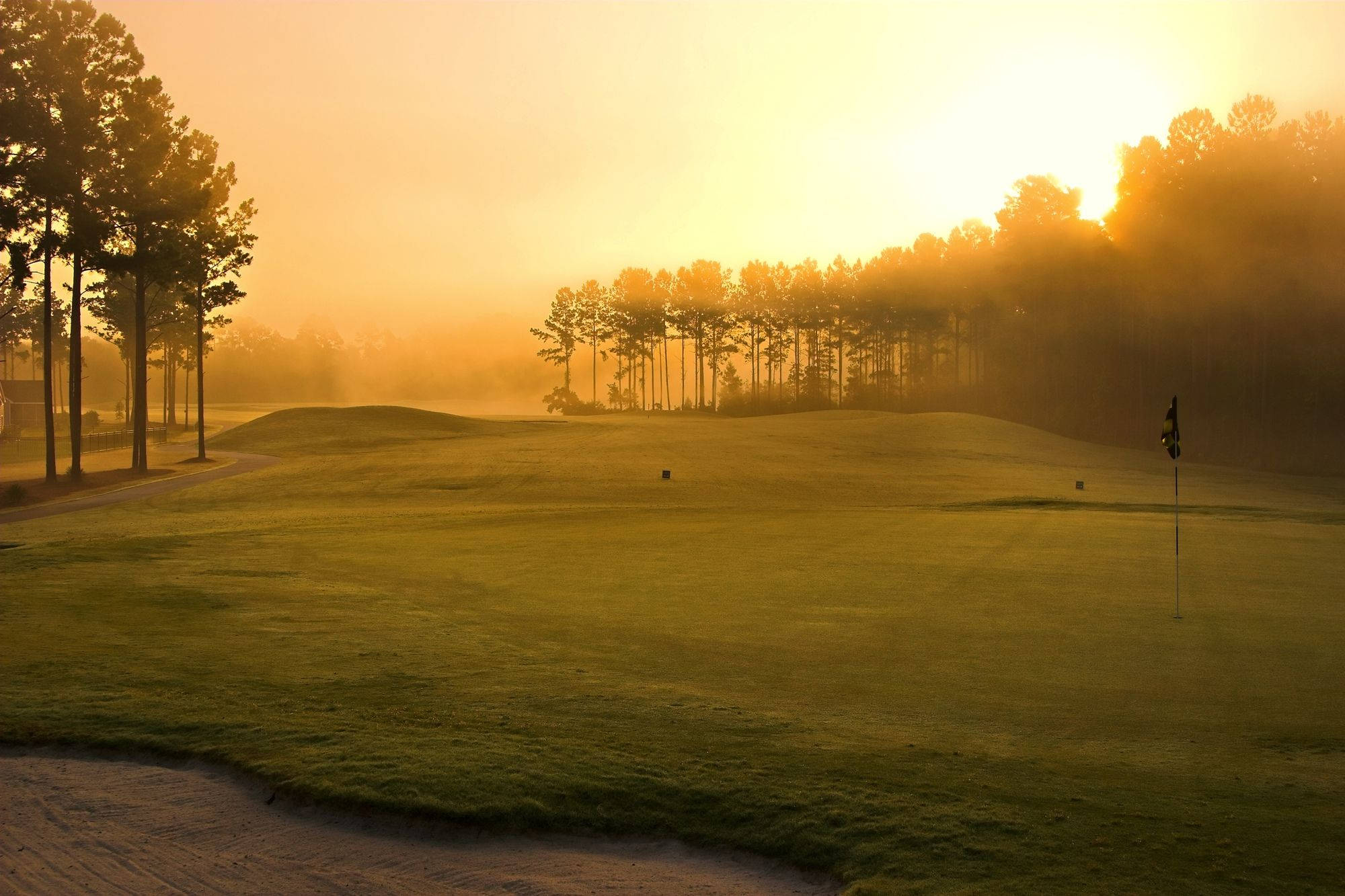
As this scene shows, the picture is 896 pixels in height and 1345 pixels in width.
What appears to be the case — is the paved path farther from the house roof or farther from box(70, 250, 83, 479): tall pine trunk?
the house roof

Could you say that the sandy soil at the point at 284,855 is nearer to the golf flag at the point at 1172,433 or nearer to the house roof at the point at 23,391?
the golf flag at the point at 1172,433

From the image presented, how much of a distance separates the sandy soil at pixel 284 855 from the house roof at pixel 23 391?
389ft

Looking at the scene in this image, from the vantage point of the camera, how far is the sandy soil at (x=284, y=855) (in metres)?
6.38

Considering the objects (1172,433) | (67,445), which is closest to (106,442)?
(67,445)

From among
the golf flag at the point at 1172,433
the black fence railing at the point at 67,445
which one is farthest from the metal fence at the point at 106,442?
the golf flag at the point at 1172,433

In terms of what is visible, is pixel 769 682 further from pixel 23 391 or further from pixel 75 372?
pixel 23 391

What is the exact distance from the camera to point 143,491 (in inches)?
1690

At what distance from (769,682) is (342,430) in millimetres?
68230

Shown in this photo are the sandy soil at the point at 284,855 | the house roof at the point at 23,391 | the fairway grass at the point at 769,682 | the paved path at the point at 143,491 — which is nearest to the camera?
the sandy soil at the point at 284,855

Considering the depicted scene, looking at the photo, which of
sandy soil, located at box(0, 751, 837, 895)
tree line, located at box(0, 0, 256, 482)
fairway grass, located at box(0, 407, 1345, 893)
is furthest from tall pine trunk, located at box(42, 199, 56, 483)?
sandy soil, located at box(0, 751, 837, 895)

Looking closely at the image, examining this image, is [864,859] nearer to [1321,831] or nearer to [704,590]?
[1321,831]

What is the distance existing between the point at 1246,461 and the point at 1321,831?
74822mm

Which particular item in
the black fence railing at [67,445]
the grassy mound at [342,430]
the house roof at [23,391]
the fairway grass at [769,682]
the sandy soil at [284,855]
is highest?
the house roof at [23,391]

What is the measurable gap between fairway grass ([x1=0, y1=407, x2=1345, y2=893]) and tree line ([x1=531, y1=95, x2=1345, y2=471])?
2044 inches
